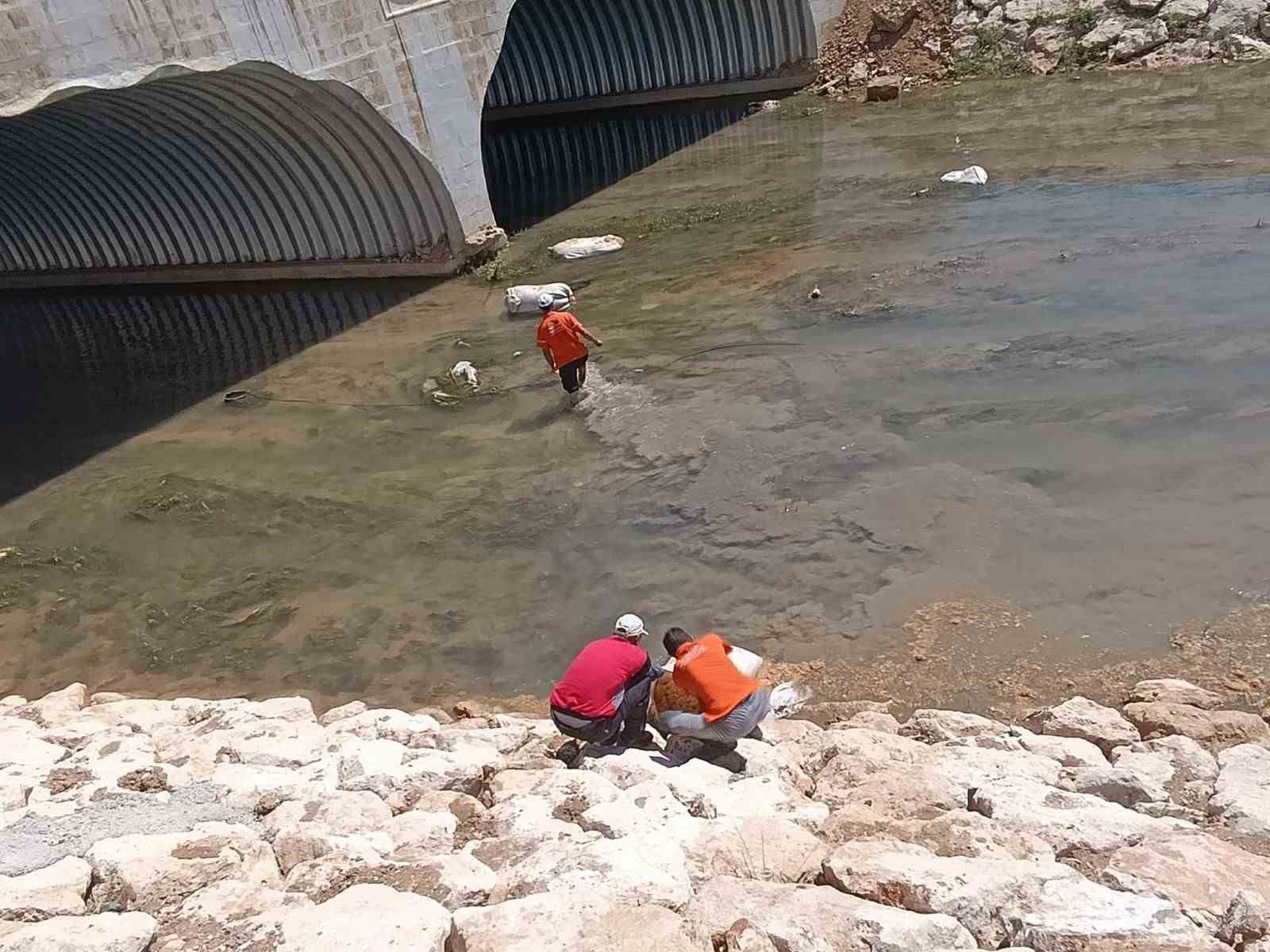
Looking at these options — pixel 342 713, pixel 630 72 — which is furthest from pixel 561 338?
pixel 630 72

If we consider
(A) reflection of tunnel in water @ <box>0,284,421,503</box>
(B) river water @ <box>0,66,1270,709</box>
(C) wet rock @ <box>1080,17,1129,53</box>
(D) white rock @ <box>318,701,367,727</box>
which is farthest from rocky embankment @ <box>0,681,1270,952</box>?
(C) wet rock @ <box>1080,17,1129,53</box>

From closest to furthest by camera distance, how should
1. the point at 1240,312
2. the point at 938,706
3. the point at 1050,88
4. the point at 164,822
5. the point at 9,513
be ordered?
the point at 164,822, the point at 938,706, the point at 1240,312, the point at 9,513, the point at 1050,88

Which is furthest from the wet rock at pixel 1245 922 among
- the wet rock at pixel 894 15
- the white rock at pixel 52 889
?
the wet rock at pixel 894 15

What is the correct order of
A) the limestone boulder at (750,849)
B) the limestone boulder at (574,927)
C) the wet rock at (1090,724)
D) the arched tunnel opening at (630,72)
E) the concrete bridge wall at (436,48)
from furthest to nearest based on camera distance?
the arched tunnel opening at (630,72)
the concrete bridge wall at (436,48)
the wet rock at (1090,724)
the limestone boulder at (750,849)
the limestone boulder at (574,927)

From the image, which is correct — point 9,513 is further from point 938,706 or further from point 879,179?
point 879,179

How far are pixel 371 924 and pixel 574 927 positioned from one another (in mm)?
844

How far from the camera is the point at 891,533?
29.3 feet

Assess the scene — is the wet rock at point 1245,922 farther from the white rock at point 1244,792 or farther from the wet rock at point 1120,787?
the wet rock at point 1120,787

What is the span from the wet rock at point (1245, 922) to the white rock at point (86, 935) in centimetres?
444

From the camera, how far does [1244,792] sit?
213 inches

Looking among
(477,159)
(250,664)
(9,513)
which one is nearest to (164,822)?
(250,664)

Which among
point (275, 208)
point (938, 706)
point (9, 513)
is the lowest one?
point (938, 706)

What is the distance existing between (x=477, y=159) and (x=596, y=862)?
48.9 ft

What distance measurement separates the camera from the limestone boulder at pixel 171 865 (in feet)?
15.6
